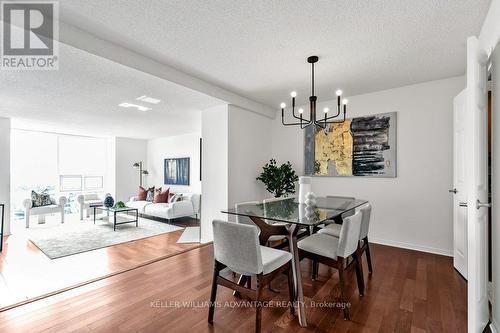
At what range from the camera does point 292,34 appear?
2164mm

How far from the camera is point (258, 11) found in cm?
185

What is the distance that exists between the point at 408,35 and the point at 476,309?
7.47 ft

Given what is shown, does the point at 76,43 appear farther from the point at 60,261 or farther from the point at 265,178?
the point at 265,178

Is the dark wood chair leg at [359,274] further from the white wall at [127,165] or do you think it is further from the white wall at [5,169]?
the white wall at [127,165]

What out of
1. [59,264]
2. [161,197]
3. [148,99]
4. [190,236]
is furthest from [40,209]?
[148,99]

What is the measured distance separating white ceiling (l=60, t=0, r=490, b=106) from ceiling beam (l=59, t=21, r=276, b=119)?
0.26 feet

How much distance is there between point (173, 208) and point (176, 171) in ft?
5.91

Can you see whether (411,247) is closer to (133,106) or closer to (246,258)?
(246,258)

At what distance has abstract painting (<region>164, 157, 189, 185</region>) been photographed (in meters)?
6.71

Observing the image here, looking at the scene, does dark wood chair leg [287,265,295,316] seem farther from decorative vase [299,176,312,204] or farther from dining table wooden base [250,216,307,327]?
decorative vase [299,176,312,204]

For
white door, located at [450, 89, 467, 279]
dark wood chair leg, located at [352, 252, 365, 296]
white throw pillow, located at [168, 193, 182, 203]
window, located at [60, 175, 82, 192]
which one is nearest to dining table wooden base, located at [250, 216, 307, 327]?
dark wood chair leg, located at [352, 252, 365, 296]

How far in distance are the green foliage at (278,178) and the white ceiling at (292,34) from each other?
1.65 m

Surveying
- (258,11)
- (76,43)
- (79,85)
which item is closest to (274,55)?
(258,11)

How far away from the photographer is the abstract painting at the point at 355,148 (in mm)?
3625
